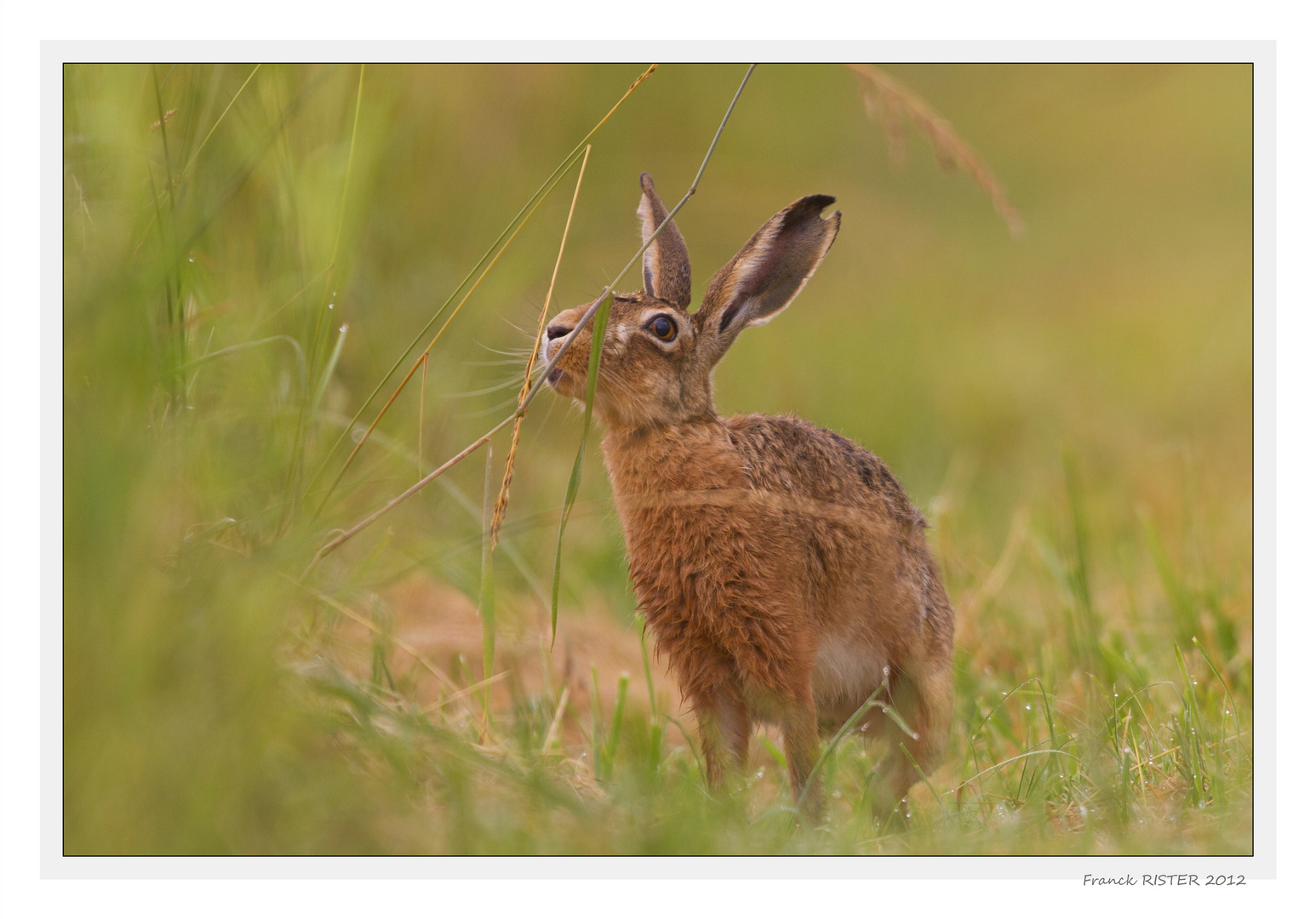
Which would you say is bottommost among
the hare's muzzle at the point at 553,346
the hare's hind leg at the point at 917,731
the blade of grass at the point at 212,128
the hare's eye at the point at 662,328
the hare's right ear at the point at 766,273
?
the hare's hind leg at the point at 917,731

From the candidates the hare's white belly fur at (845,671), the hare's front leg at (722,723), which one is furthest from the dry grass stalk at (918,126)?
the hare's front leg at (722,723)

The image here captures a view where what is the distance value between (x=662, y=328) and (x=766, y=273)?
0.37m

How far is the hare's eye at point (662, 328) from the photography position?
11.2 feet

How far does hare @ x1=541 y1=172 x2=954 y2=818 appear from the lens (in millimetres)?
3205

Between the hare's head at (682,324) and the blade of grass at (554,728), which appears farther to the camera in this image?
the blade of grass at (554,728)

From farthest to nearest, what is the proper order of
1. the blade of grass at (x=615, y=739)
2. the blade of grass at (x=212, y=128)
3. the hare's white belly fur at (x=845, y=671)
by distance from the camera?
1. the hare's white belly fur at (x=845, y=671)
2. the blade of grass at (x=615, y=739)
3. the blade of grass at (x=212, y=128)

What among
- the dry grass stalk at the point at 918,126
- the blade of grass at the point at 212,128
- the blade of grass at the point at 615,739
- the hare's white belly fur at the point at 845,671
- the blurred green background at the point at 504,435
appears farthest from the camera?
the hare's white belly fur at the point at 845,671

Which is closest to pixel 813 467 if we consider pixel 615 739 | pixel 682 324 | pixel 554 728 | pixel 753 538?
pixel 753 538

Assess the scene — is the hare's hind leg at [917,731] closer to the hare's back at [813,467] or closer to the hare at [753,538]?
the hare at [753,538]

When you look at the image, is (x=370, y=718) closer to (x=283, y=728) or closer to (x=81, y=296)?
(x=283, y=728)

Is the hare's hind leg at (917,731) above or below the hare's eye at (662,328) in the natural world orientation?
below

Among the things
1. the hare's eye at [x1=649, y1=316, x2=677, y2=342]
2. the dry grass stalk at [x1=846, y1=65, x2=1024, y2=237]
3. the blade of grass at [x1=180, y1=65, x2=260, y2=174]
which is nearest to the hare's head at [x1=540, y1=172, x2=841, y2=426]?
the hare's eye at [x1=649, y1=316, x2=677, y2=342]

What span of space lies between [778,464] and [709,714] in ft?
2.61

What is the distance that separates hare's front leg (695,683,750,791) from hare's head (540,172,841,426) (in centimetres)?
84
